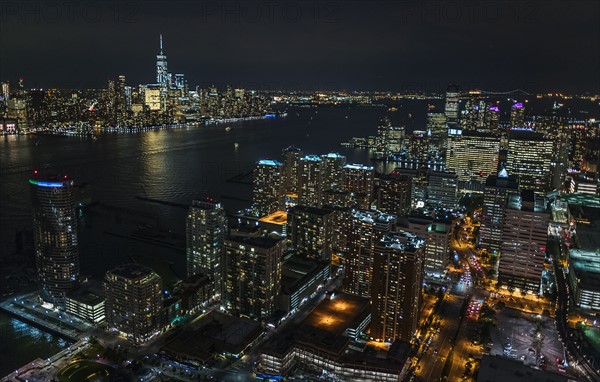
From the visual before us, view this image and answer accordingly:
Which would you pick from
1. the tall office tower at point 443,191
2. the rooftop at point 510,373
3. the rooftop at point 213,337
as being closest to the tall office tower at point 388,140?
the tall office tower at point 443,191

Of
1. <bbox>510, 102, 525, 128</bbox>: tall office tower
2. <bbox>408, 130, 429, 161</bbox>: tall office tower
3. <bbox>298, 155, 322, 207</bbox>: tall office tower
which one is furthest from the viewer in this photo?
<bbox>510, 102, 525, 128</bbox>: tall office tower

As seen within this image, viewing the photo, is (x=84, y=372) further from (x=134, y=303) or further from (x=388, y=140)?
(x=388, y=140)

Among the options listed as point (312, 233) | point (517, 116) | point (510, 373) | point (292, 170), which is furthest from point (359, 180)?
point (517, 116)

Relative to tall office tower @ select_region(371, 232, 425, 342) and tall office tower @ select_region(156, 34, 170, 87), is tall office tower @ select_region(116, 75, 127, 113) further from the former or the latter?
tall office tower @ select_region(371, 232, 425, 342)

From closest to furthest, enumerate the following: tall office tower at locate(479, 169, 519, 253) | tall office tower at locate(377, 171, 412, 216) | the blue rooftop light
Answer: the blue rooftop light → tall office tower at locate(479, 169, 519, 253) → tall office tower at locate(377, 171, 412, 216)

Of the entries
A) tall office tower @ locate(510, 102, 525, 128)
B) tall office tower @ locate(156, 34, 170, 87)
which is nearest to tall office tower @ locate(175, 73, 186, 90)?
tall office tower @ locate(156, 34, 170, 87)

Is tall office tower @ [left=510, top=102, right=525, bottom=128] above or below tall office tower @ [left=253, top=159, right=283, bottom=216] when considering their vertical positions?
above

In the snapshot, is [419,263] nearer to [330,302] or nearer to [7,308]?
[330,302]

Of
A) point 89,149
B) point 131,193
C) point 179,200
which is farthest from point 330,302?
point 89,149
